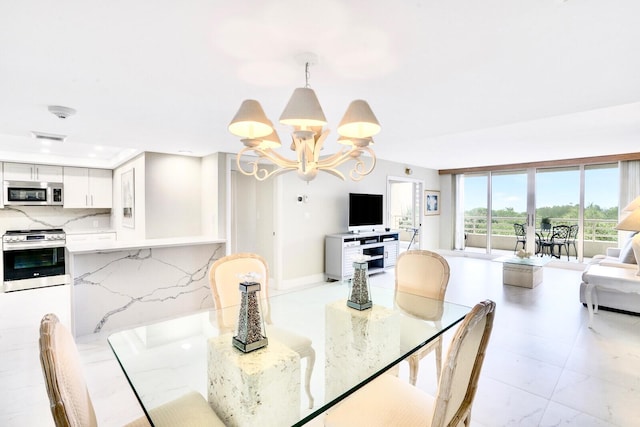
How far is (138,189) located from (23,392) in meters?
2.80

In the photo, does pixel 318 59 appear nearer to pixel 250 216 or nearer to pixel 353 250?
pixel 353 250

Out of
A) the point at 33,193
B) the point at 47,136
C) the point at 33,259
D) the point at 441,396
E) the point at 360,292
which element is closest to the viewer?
the point at 441,396

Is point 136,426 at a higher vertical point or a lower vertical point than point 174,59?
lower

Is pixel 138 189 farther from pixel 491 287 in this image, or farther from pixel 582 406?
pixel 491 287

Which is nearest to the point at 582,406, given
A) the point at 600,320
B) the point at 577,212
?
the point at 600,320

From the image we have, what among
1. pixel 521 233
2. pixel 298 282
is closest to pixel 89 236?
pixel 298 282

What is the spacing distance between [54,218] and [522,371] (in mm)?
7188

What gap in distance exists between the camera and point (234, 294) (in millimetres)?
2369

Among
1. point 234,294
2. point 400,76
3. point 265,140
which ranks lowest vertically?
point 234,294

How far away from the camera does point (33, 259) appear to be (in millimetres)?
4805

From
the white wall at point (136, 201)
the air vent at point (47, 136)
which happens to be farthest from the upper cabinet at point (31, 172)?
the air vent at point (47, 136)

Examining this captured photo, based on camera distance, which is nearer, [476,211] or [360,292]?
[360,292]

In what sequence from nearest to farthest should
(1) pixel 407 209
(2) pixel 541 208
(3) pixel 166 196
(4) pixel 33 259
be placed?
(3) pixel 166 196 < (4) pixel 33 259 < (2) pixel 541 208 < (1) pixel 407 209

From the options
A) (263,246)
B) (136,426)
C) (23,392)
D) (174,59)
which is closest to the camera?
(136,426)
